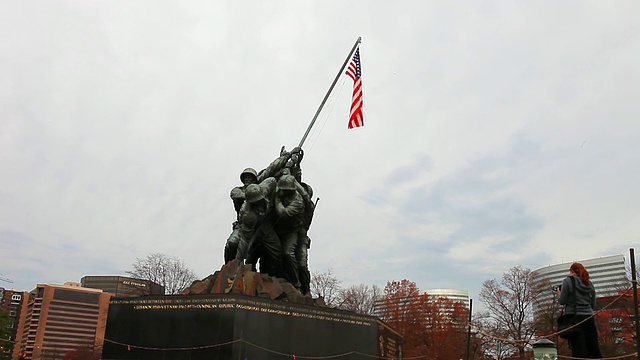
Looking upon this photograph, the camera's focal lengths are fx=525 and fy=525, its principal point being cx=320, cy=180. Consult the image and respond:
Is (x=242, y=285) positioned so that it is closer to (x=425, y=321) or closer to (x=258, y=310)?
(x=258, y=310)

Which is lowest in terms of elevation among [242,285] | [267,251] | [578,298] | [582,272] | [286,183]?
[578,298]

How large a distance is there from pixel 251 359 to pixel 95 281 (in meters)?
153

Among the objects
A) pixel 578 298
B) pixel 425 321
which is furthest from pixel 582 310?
pixel 425 321

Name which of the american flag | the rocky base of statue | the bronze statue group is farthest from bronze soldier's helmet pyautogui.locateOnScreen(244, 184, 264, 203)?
the american flag

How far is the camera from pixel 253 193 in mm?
13297

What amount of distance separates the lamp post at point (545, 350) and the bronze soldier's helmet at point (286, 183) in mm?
8110

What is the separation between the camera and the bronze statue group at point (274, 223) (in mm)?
13562

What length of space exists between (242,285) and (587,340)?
787 cm

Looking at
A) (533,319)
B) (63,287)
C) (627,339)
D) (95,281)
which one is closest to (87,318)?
(63,287)

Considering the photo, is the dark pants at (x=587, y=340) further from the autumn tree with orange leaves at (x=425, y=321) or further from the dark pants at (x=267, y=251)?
the autumn tree with orange leaves at (x=425, y=321)

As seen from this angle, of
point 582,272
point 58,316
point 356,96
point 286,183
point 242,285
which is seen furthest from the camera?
Result: point 58,316

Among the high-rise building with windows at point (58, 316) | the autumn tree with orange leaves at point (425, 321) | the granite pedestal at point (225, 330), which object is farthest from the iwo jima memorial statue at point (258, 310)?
the high-rise building with windows at point (58, 316)

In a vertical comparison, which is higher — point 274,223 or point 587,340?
point 274,223

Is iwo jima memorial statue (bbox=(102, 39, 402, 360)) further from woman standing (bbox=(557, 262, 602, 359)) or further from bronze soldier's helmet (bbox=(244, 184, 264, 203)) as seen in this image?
woman standing (bbox=(557, 262, 602, 359))
